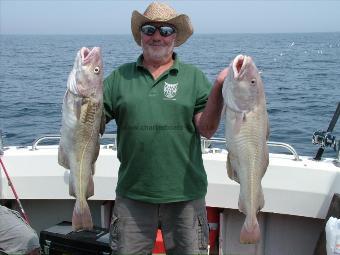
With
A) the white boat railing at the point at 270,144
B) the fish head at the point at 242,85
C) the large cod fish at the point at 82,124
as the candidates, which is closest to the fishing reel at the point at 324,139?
the white boat railing at the point at 270,144

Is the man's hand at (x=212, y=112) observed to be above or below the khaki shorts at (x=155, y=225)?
above

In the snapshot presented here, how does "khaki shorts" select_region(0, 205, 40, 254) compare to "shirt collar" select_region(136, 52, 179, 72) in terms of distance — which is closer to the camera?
"shirt collar" select_region(136, 52, 179, 72)

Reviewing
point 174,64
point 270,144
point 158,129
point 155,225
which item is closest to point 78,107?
point 158,129

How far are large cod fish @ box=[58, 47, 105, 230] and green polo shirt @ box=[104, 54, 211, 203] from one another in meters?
0.23

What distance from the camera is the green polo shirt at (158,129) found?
140 inches

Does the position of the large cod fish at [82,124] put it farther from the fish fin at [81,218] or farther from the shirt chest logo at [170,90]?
the shirt chest logo at [170,90]

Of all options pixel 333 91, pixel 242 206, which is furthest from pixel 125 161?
pixel 333 91

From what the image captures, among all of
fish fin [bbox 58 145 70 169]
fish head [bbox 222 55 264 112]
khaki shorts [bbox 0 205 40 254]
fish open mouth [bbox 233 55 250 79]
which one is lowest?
khaki shorts [bbox 0 205 40 254]

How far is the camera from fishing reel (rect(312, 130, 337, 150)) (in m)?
5.11

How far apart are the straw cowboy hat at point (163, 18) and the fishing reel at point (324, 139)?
2.04 metres

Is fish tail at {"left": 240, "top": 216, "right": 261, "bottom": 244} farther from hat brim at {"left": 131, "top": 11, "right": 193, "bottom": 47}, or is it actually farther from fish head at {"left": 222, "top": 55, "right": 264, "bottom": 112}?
hat brim at {"left": 131, "top": 11, "right": 193, "bottom": 47}

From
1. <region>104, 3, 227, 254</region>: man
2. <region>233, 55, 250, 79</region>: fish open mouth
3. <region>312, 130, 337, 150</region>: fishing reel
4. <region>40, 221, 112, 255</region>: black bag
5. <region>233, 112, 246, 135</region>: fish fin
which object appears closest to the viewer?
<region>233, 55, 250, 79</region>: fish open mouth

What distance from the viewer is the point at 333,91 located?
22375 mm

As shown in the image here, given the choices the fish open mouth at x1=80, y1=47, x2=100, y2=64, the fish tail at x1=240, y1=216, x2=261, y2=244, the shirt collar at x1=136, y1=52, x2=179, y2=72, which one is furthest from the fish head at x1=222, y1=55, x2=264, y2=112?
the fish open mouth at x1=80, y1=47, x2=100, y2=64
